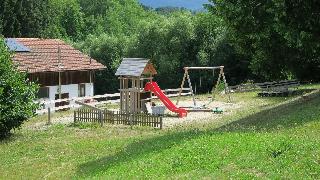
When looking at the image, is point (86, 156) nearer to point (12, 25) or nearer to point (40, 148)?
point (40, 148)

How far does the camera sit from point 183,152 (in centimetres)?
1588

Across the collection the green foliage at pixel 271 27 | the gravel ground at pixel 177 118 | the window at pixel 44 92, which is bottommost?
the gravel ground at pixel 177 118

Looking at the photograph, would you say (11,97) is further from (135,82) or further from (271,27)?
(271,27)

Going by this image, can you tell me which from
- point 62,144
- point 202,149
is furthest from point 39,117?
point 202,149

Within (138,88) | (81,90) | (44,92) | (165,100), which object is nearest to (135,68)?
(138,88)

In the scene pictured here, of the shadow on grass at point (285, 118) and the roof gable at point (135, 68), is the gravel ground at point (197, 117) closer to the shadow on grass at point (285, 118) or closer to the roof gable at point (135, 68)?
the roof gable at point (135, 68)

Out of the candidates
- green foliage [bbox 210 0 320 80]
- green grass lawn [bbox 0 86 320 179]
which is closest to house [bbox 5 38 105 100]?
green grass lawn [bbox 0 86 320 179]

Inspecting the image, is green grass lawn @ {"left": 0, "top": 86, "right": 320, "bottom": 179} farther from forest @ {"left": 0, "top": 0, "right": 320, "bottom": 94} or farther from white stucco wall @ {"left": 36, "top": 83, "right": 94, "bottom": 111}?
white stucco wall @ {"left": 36, "top": 83, "right": 94, "bottom": 111}

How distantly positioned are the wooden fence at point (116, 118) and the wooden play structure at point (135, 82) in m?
3.42

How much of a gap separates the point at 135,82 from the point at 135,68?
3.38 ft

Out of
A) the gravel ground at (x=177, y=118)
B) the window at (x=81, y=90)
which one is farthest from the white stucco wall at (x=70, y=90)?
the gravel ground at (x=177, y=118)

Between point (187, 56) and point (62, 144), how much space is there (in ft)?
129

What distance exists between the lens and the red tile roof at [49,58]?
4531cm

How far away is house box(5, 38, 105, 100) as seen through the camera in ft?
148
